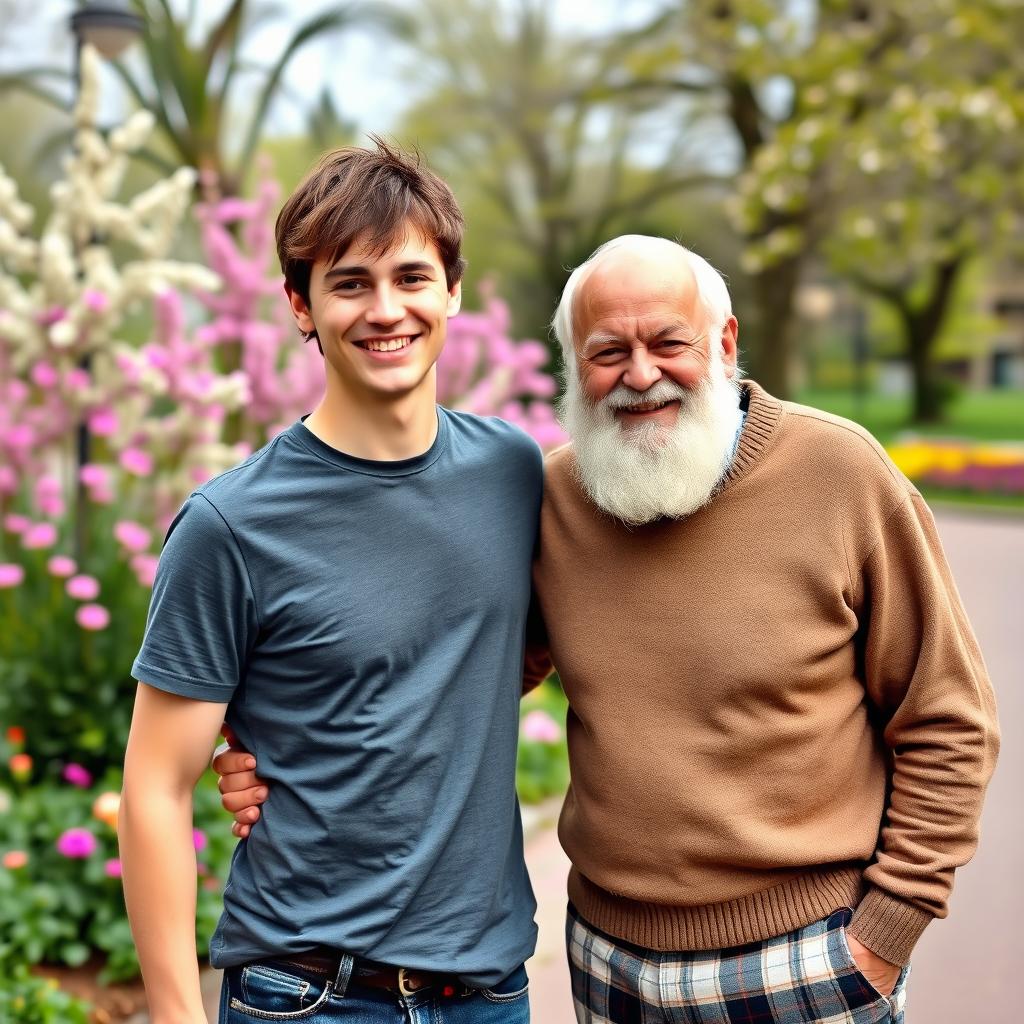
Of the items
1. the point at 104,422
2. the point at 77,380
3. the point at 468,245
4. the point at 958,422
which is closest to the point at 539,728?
the point at 104,422

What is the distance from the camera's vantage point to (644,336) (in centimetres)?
218

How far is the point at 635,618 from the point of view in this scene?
7.14 ft

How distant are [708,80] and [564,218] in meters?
3.08

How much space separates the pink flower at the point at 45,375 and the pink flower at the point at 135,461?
1.30 ft

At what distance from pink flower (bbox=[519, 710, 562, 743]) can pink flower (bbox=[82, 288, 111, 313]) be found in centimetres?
271

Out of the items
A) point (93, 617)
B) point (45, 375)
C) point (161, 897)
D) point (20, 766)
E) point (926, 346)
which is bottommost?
point (926, 346)

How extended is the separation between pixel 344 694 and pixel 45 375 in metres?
3.31

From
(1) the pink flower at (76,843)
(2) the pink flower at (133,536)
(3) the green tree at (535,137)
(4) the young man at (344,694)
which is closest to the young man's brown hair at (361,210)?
(4) the young man at (344,694)

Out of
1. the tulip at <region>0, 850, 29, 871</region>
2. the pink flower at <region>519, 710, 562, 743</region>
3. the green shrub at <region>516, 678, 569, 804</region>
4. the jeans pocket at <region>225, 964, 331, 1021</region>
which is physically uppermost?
the jeans pocket at <region>225, 964, 331, 1021</region>

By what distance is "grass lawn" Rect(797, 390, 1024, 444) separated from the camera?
29969 millimetres

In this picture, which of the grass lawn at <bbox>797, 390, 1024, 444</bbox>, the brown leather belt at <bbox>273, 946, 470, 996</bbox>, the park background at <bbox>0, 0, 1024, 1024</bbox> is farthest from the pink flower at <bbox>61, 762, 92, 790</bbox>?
the grass lawn at <bbox>797, 390, 1024, 444</bbox>

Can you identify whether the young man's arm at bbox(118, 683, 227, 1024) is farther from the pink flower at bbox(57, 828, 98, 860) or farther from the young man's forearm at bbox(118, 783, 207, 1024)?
the pink flower at bbox(57, 828, 98, 860)

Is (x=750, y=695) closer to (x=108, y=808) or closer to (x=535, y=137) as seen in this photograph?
(x=108, y=808)

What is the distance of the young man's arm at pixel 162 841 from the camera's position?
1.97 metres
